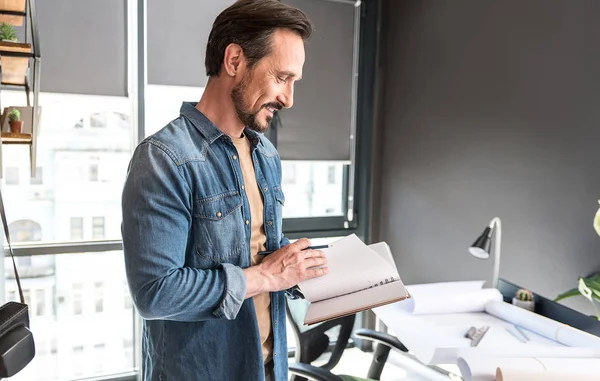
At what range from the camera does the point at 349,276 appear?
3.57 feet

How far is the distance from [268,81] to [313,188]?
88.8 inches

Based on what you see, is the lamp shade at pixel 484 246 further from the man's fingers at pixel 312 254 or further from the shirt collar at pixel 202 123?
the shirt collar at pixel 202 123

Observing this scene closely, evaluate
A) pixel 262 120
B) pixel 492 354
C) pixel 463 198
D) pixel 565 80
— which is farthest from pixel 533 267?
pixel 262 120

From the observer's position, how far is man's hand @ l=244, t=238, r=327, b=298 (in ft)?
3.23

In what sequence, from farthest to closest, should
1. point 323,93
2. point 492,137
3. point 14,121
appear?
point 323,93 → point 492,137 → point 14,121

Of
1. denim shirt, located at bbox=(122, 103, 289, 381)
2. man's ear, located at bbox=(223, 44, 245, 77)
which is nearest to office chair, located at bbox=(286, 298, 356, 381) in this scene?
denim shirt, located at bbox=(122, 103, 289, 381)

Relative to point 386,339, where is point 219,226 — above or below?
above

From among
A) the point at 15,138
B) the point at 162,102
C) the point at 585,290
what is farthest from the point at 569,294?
the point at 162,102

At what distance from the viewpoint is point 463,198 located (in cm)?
261

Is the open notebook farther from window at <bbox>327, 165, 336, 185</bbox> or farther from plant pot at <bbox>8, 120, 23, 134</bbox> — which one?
window at <bbox>327, 165, 336, 185</bbox>

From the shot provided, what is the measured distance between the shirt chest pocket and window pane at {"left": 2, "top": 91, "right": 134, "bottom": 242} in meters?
1.85

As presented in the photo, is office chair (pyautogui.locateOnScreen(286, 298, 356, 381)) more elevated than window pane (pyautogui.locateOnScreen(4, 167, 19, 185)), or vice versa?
window pane (pyautogui.locateOnScreen(4, 167, 19, 185))

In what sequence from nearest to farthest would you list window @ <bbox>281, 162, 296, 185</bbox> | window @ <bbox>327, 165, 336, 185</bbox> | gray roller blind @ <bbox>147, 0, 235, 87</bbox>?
gray roller blind @ <bbox>147, 0, 235, 87</bbox>, window @ <bbox>281, 162, 296, 185</bbox>, window @ <bbox>327, 165, 336, 185</bbox>

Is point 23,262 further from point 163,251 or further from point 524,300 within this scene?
point 524,300
